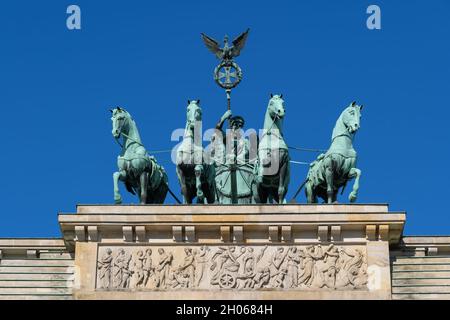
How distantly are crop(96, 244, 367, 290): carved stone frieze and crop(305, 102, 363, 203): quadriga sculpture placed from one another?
1.74 meters

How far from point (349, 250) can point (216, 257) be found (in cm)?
301

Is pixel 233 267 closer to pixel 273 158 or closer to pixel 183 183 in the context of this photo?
pixel 183 183

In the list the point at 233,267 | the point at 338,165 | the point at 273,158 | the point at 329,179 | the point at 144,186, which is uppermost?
the point at 273,158

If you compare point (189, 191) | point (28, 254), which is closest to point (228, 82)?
point (189, 191)

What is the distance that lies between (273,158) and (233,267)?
304 centimetres

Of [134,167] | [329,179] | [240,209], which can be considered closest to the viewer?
[240,209]

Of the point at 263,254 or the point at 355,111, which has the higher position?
the point at 355,111

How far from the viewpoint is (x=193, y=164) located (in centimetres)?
4312

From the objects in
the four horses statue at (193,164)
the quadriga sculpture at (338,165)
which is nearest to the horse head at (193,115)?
the four horses statue at (193,164)

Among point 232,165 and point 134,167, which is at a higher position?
point 232,165

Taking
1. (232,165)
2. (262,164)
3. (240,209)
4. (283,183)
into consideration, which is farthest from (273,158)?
(232,165)

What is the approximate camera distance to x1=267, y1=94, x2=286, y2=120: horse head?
43.2 m

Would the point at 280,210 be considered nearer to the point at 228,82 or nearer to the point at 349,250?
the point at 349,250
